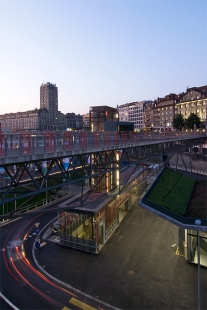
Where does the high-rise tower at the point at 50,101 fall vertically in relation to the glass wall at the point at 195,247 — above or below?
above

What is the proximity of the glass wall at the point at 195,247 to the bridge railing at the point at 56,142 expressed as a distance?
32.0 ft

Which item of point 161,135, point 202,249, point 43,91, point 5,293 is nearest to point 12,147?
point 5,293

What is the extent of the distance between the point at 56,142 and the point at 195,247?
14307 mm

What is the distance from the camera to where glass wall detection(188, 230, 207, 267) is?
61.8 ft

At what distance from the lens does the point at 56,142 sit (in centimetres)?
1424

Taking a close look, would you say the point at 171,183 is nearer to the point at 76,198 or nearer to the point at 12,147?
the point at 76,198

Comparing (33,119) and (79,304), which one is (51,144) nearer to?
(79,304)

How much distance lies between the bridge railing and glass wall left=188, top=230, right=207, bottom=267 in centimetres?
975

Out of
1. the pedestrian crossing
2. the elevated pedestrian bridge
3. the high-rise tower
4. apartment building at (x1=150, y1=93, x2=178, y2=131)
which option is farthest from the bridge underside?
the high-rise tower

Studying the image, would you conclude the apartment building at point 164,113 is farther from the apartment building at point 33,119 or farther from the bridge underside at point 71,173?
the apartment building at point 33,119

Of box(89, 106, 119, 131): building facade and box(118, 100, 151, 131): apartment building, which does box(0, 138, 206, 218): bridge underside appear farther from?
box(118, 100, 151, 131): apartment building

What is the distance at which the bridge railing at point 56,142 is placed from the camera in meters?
11.8

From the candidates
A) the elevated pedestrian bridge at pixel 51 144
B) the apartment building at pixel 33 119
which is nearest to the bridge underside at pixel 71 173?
the elevated pedestrian bridge at pixel 51 144

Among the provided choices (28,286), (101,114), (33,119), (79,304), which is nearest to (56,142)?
(79,304)
